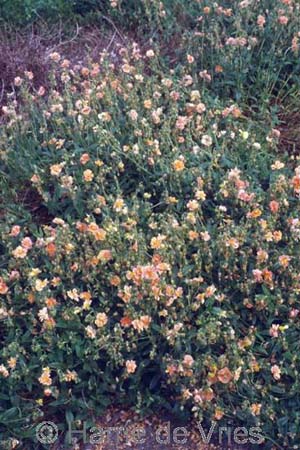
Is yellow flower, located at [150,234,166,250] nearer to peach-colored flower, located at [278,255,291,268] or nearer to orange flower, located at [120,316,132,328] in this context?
orange flower, located at [120,316,132,328]

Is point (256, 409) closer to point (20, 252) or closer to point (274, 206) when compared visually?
point (274, 206)

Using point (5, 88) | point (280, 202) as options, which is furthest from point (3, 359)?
point (5, 88)

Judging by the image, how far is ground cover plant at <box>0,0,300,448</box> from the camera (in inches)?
107

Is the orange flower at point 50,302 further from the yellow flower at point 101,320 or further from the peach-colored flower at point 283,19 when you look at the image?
the peach-colored flower at point 283,19

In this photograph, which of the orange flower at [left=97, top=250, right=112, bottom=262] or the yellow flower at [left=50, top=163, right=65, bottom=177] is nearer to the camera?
the orange flower at [left=97, top=250, right=112, bottom=262]

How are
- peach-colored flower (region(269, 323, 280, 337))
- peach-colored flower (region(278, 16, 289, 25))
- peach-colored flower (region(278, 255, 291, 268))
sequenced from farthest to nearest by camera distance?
1. peach-colored flower (region(278, 16, 289, 25))
2. peach-colored flower (region(278, 255, 291, 268))
3. peach-colored flower (region(269, 323, 280, 337))

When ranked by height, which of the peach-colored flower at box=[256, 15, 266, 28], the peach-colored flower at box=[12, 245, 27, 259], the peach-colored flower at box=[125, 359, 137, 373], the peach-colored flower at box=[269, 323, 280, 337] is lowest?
the peach-colored flower at box=[125, 359, 137, 373]

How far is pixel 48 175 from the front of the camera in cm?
335

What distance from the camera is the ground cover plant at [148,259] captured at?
8.91 feet

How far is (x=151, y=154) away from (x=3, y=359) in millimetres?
1113

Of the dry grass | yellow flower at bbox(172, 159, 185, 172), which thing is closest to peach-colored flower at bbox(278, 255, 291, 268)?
yellow flower at bbox(172, 159, 185, 172)

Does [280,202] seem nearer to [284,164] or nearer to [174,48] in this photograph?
[284,164]

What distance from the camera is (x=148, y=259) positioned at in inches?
116

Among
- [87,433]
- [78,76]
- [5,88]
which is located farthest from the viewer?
[5,88]
